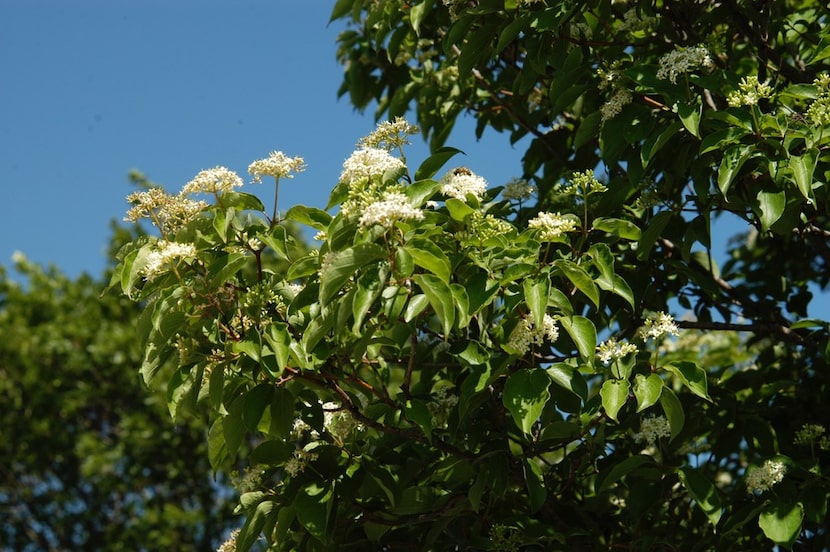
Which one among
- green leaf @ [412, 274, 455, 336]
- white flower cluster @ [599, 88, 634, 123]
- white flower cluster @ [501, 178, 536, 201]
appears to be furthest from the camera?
white flower cluster @ [501, 178, 536, 201]

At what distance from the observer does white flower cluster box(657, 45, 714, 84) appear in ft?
9.70

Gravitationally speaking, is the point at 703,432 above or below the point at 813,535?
above

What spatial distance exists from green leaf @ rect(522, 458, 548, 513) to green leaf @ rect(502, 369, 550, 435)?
1.67ft

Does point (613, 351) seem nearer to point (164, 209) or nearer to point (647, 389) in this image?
point (647, 389)

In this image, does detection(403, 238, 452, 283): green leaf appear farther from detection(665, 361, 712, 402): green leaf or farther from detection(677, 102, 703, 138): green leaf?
detection(677, 102, 703, 138): green leaf

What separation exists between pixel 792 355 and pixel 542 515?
1500 mm

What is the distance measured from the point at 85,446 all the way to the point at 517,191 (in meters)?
9.35

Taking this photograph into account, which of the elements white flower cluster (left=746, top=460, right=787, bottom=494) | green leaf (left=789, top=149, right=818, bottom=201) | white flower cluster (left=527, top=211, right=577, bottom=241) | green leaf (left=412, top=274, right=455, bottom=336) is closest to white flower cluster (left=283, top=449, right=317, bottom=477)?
green leaf (left=412, top=274, right=455, bottom=336)

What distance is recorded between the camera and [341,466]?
3020mm

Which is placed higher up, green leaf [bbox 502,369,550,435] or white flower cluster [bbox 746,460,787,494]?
green leaf [bbox 502,369,550,435]

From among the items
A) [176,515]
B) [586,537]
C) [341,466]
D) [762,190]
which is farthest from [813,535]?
[176,515]

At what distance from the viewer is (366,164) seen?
2.65m

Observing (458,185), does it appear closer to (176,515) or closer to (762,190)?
(762,190)

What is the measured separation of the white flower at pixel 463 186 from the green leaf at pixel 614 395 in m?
0.62
